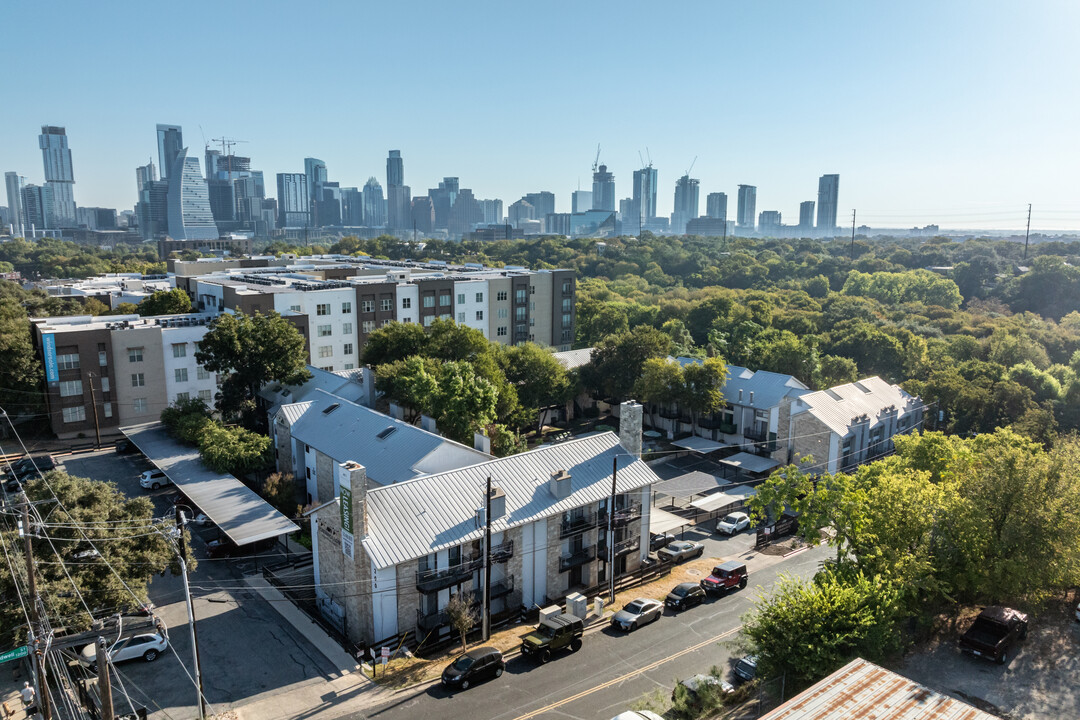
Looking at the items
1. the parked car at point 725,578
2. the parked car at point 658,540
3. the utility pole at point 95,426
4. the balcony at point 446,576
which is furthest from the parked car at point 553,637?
the utility pole at point 95,426

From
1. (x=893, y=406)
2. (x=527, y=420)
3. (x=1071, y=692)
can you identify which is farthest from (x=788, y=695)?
(x=893, y=406)

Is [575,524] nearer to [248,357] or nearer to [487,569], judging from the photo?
[487,569]

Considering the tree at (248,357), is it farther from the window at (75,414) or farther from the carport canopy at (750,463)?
the carport canopy at (750,463)

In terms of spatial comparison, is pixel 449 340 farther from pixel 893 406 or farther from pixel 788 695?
pixel 788 695

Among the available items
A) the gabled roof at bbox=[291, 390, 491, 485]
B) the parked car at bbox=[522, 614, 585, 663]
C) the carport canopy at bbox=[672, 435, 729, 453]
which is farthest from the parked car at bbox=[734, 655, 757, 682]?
the carport canopy at bbox=[672, 435, 729, 453]

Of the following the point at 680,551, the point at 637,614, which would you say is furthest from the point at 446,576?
the point at 680,551
